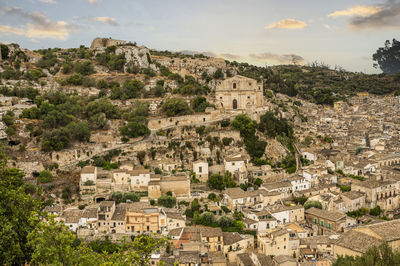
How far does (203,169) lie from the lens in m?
30.2

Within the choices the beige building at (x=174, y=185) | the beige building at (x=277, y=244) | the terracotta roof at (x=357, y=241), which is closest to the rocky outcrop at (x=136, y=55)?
the beige building at (x=174, y=185)

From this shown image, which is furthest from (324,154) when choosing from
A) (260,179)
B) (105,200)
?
(105,200)

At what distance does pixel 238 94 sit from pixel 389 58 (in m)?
99.4

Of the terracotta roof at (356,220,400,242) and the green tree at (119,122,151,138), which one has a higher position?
the green tree at (119,122,151,138)

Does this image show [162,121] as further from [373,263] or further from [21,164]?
[373,263]

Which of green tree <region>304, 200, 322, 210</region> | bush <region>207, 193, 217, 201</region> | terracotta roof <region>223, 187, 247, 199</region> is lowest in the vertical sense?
green tree <region>304, 200, 322, 210</region>

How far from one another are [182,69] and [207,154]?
2153 cm

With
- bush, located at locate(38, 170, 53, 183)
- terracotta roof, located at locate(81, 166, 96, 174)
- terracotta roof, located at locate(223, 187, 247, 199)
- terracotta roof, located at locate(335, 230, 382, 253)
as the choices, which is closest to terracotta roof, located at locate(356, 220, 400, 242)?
terracotta roof, located at locate(335, 230, 382, 253)

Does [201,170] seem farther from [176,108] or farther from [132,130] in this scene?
[176,108]

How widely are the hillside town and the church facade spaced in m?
0.11

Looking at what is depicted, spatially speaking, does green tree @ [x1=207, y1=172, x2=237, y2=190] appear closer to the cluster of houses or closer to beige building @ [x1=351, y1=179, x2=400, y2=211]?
the cluster of houses

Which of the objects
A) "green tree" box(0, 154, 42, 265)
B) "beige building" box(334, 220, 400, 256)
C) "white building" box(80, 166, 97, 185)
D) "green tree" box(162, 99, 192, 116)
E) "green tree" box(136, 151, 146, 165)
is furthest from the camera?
"green tree" box(162, 99, 192, 116)

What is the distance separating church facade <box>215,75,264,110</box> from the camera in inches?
1576

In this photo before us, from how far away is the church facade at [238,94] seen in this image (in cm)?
4003
